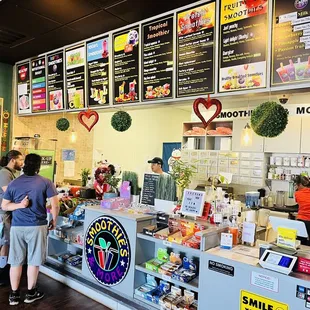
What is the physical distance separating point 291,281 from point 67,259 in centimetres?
271

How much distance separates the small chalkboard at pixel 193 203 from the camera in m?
2.64

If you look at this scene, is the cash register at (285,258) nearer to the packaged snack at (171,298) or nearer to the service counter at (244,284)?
the service counter at (244,284)

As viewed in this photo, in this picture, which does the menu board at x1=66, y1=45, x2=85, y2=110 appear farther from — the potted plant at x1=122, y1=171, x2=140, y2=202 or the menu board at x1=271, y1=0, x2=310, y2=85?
the menu board at x1=271, y1=0, x2=310, y2=85

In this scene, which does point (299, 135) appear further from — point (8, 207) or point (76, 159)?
point (8, 207)

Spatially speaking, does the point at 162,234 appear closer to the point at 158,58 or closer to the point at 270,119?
the point at 270,119

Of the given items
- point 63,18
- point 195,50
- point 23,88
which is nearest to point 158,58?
point 195,50

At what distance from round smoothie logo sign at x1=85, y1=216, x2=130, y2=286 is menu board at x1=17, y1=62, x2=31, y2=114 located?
2744 millimetres

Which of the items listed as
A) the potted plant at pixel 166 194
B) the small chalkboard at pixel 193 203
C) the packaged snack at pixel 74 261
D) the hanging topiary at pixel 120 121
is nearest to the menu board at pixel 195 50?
the hanging topiary at pixel 120 121

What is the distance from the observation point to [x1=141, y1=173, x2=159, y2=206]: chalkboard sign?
10.7 ft

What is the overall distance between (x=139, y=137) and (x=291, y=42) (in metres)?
5.53

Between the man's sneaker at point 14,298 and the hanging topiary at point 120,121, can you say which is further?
the hanging topiary at point 120,121

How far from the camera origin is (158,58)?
3.31 m

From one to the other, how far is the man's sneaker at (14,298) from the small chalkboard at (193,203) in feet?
6.31

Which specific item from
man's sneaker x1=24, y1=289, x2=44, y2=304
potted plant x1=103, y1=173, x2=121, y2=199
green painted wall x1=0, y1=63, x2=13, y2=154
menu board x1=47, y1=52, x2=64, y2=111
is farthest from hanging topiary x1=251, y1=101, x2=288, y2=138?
green painted wall x1=0, y1=63, x2=13, y2=154
